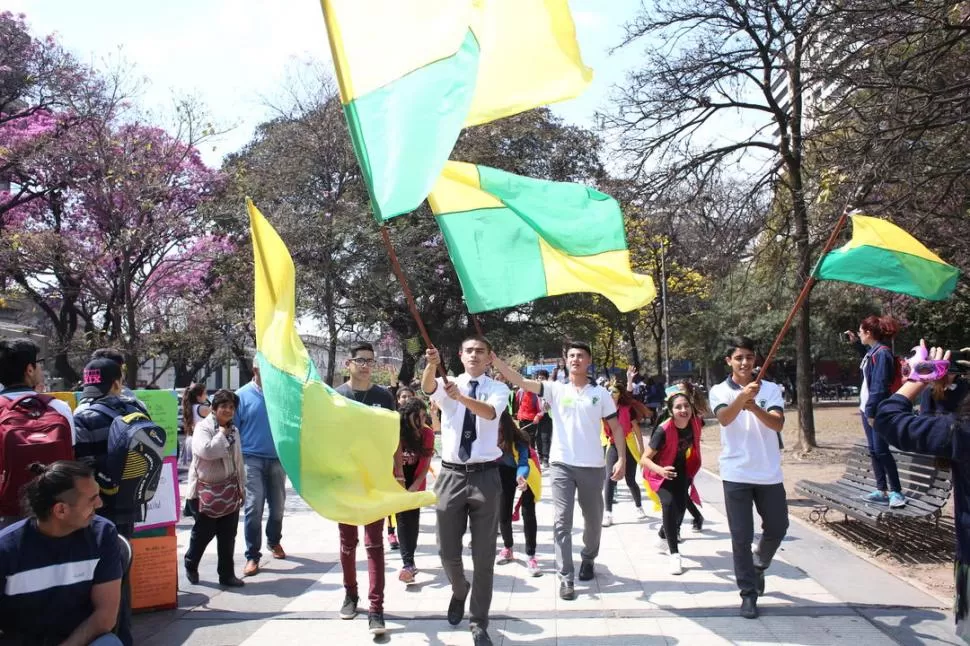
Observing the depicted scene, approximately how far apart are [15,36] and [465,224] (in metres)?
15.0

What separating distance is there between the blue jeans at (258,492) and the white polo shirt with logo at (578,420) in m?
2.49

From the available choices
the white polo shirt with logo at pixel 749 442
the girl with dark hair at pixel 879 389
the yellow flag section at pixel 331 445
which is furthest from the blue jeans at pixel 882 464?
the yellow flag section at pixel 331 445

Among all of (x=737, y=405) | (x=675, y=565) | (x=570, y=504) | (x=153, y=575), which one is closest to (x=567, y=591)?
(x=570, y=504)

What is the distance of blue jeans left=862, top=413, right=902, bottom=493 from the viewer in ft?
24.5

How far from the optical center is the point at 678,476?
7.09m

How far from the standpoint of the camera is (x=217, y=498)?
6535 millimetres

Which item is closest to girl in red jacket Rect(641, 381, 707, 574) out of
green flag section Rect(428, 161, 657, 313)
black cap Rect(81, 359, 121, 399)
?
green flag section Rect(428, 161, 657, 313)

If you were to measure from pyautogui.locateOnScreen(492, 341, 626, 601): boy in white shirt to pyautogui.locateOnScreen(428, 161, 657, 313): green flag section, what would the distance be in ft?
2.56

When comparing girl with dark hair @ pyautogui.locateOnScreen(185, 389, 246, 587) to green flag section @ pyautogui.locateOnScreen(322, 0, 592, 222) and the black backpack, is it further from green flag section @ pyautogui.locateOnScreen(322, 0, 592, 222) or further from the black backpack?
green flag section @ pyautogui.locateOnScreen(322, 0, 592, 222)

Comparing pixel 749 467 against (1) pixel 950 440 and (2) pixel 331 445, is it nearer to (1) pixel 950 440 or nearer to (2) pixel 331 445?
(1) pixel 950 440

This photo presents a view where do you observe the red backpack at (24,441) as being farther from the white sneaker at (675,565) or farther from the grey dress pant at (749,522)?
the white sneaker at (675,565)

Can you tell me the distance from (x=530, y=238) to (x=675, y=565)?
3.07 metres

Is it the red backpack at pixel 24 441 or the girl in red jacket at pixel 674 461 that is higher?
the red backpack at pixel 24 441

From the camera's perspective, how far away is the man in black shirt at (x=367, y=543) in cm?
527
